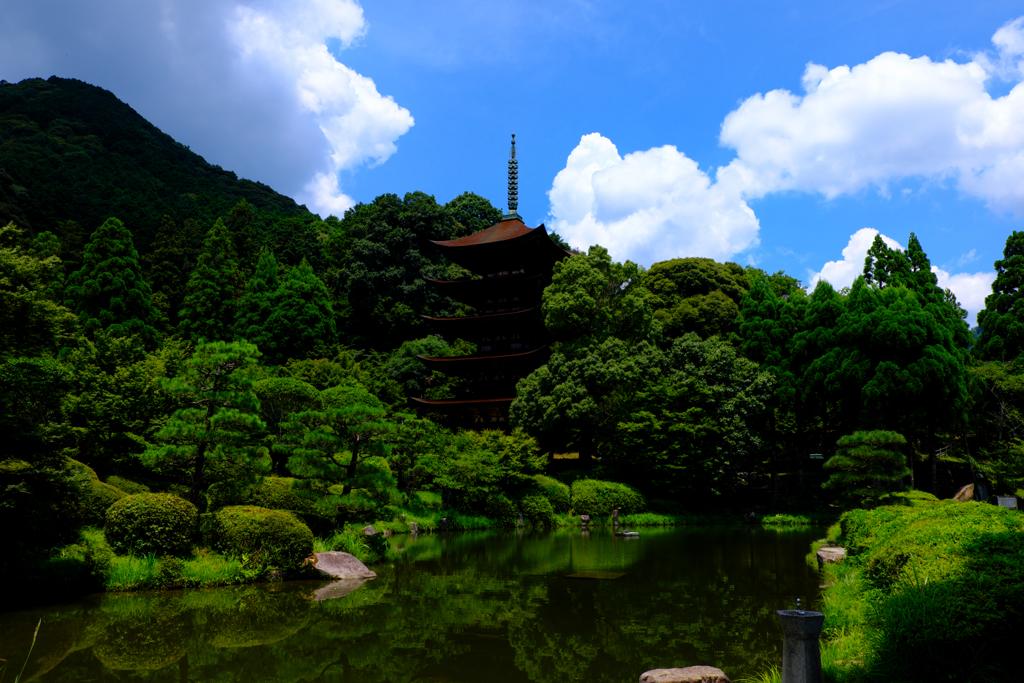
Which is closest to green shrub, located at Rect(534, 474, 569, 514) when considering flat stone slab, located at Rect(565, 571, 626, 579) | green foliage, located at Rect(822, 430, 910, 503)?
green foliage, located at Rect(822, 430, 910, 503)

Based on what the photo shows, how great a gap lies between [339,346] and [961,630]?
28555 millimetres

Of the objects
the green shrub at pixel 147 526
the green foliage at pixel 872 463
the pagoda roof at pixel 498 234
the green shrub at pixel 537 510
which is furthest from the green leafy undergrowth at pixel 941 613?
the pagoda roof at pixel 498 234

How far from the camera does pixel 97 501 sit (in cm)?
1051

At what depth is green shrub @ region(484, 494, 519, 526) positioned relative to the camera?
67.8 feet

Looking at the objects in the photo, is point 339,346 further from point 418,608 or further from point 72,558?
point 418,608

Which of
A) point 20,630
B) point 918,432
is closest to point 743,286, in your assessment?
point 918,432

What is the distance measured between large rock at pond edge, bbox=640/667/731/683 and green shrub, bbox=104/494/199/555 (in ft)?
26.4

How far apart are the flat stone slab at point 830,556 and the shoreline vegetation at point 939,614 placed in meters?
5.26

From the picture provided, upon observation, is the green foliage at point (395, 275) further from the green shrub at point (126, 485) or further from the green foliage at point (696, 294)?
the green shrub at point (126, 485)

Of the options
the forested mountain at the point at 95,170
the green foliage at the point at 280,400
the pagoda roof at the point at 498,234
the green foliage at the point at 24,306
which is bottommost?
the green foliage at the point at 280,400

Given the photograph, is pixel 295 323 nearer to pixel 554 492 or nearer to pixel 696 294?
pixel 554 492

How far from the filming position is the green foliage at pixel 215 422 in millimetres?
10469

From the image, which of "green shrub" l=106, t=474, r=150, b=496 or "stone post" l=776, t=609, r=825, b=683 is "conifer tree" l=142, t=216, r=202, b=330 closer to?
"green shrub" l=106, t=474, r=150, b=496

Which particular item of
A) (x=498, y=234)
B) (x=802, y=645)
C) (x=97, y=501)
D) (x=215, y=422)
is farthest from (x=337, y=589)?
(x=498, y=234)
